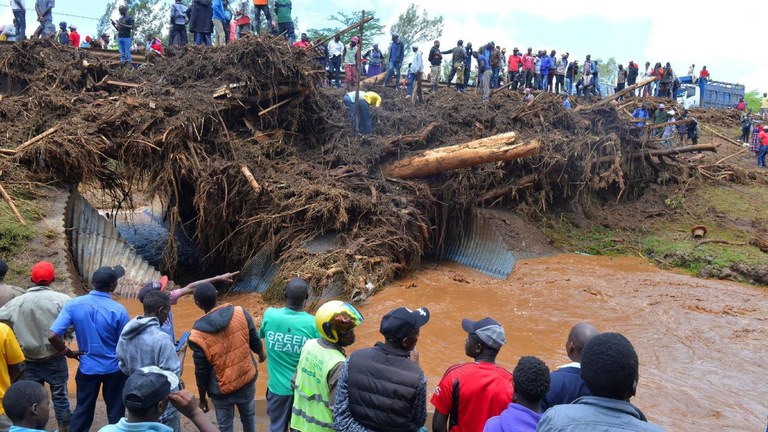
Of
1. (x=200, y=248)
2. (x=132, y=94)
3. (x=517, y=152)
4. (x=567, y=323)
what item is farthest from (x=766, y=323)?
(x=132, y=94)

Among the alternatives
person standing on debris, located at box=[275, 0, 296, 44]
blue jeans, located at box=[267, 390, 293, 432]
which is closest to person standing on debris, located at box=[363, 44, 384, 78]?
person standing on debris, located at box=[275, 0, 296, 44]

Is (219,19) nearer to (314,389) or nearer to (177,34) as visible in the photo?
(177,34)

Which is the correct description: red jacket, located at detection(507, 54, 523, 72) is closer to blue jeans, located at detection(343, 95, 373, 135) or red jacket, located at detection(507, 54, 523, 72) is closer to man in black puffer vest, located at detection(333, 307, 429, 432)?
blue jeans, located at detection(343, 95, 373, 135)

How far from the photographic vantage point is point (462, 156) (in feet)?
36.4

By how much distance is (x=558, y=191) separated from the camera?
Answer: 46.3ft

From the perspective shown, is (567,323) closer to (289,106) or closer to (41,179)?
(289,106)

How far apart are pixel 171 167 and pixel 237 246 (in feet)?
5.99

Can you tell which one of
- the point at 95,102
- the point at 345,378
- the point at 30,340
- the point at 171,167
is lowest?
the point at 30,340

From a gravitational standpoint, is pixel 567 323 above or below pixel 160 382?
below

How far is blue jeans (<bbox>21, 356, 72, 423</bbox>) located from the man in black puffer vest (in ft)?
9.44

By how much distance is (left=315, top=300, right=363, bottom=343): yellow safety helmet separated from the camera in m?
3.31

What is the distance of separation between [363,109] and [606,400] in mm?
10582

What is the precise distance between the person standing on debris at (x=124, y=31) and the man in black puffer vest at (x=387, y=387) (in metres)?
13.4

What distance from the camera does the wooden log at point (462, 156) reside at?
35.3 feet
